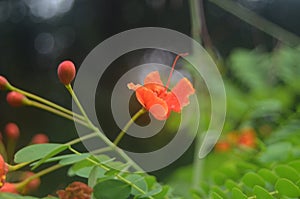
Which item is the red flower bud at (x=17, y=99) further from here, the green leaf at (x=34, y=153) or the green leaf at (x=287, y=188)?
the green leaf at (x=287, y=188)

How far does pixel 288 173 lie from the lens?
480mm

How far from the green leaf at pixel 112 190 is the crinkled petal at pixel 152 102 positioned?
7 cm

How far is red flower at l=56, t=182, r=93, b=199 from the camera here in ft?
1.48

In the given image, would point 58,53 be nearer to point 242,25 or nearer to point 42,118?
point 42,118

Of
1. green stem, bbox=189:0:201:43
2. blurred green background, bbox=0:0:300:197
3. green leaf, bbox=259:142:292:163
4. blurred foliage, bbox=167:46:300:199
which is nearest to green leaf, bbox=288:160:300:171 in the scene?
blurred foliage, bbox=167:46:300:199

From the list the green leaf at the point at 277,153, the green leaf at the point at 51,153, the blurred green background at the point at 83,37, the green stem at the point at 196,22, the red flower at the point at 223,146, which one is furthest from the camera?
the blurred green background at the point at 83,37

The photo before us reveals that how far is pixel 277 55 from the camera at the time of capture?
116cm

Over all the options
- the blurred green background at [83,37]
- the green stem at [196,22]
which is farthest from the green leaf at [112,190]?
the blurred green background at [83,37]

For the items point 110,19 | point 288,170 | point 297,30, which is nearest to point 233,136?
point 288,170

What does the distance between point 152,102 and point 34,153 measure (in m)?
0.12

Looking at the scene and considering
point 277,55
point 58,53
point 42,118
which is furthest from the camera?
point 58,53

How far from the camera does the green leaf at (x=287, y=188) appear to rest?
1.45ft

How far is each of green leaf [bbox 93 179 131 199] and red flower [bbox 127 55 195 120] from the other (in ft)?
0.23

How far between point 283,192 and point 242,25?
168 cm
